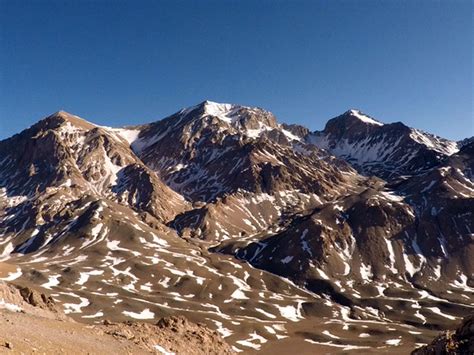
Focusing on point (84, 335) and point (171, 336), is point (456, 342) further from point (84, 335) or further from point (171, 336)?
point (171, 336)

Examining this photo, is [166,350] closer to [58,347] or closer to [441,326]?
[58,347]

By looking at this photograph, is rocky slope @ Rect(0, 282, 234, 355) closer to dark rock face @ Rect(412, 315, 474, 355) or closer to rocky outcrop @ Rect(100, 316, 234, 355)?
rocky outcrop @ Rect(100, 316, 234, 355)

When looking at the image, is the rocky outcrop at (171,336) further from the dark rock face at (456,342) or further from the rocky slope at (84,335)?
the dark rock face at (456,342)

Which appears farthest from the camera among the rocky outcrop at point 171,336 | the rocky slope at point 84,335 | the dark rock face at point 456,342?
the rocky outcrop at point 171,336

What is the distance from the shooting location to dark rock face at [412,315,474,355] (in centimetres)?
2742

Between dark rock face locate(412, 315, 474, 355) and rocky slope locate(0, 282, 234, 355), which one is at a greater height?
dark rock face locate(412, 315, 474, 355)

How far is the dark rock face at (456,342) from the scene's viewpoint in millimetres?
27420

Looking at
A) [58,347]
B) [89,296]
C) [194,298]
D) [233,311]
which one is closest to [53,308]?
[58,347]

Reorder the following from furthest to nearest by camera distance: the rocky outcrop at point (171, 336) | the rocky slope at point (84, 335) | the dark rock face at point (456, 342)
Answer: the rocky outcrop at point (171, 336), the rocky slope at point (84, 335), the dark rock face at point (456, 342)

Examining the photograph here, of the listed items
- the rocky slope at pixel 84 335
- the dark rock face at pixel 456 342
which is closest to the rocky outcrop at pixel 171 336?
the rocky slope at pixel 84 335

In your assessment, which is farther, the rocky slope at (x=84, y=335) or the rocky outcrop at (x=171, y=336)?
the rocky outcrop at (x=171, y=336)

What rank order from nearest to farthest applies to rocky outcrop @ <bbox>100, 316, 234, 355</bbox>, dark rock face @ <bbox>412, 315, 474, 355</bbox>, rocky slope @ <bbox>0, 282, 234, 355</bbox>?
1. dark rock face @ <bbox>412, 315, 474, 355</bbox>
2. rocky slope @ <bbox>0, 282, 234, 355</bbox>
3. rocky outcrop @ <bbox>100, 316, 234, 355</bbox>

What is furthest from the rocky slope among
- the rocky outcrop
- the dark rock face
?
the dark rock face

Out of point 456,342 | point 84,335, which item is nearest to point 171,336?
point 84,335
